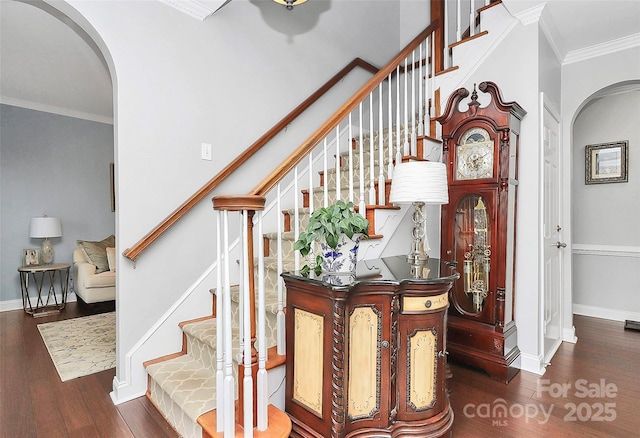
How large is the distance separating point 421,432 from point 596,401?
130 centimetres

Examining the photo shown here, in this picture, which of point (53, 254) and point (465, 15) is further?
point (53, 254)

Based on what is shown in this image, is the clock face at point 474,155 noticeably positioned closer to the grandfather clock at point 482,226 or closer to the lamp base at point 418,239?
the grandfather clock at point 482,226

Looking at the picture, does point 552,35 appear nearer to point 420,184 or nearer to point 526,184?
point 526,184

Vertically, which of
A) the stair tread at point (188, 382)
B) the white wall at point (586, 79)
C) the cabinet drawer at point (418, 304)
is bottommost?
the stair tread at point (188, 382)

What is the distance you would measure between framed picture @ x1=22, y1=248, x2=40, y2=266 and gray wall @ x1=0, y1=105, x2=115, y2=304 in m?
0.07

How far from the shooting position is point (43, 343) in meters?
3.11

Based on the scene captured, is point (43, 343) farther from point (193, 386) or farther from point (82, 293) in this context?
point (193, 386)

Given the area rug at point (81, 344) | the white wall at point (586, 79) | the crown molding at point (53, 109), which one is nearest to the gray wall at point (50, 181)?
the crown molding at point (53, 109)

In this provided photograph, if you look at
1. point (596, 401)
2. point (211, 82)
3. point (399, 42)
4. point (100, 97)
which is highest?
point (399, 42)

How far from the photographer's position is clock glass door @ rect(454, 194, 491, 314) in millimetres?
2553

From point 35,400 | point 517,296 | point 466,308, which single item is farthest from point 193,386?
point 517,296

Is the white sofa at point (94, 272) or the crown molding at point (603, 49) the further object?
the white sofa at point (94, 272)

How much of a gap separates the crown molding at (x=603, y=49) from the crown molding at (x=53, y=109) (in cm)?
593

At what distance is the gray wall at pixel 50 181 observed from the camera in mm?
4332
